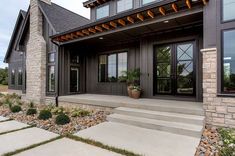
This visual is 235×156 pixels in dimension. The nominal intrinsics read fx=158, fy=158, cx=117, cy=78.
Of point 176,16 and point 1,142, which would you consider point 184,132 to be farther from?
point 1,142

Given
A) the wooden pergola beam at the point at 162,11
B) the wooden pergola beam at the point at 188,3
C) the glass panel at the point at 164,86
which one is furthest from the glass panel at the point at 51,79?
the wooden pergola beam at the point at 188,3

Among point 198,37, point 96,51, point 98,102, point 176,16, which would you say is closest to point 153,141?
point 98,102

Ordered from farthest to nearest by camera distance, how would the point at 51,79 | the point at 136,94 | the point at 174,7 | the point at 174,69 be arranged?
the point at 51,79
the point at 136,94
the point at 174,69
the point at 174,7

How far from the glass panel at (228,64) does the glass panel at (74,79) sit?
273 inches

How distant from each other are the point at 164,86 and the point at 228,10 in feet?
11.1

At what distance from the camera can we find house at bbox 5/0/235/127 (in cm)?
417

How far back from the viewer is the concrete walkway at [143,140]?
297cm

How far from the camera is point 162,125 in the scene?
13.2 feet

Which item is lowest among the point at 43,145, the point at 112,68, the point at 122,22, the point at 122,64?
the point at 43,145

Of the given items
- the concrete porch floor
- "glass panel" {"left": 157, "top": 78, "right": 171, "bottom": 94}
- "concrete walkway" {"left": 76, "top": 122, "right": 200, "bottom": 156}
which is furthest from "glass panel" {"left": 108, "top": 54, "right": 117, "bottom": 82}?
"concrete walkway" {"left": 76, "top": 122, "right": 200, "bottom": 156}

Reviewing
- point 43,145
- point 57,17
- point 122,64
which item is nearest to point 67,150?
point 43,145

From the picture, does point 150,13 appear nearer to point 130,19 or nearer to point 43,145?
point 130,19

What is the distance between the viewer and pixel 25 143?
345 centimetres

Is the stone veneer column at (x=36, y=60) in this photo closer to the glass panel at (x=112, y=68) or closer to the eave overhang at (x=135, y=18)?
the eave overhang at (x=135, y=18)
